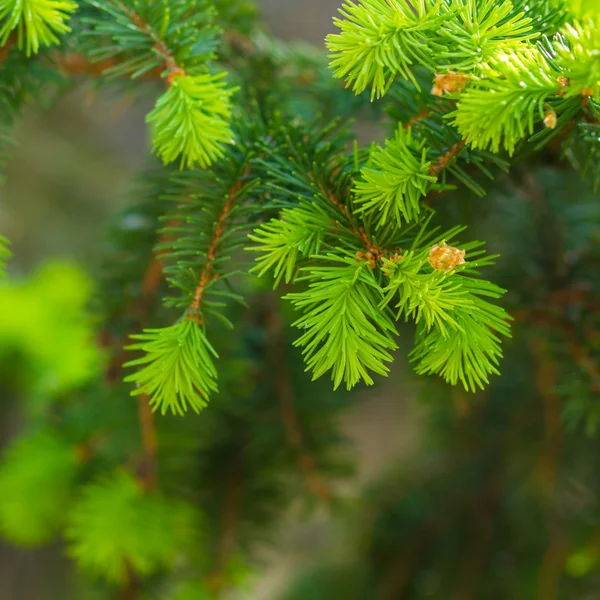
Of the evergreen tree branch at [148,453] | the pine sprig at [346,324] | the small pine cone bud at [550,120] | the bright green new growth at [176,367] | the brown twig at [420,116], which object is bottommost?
the evergreen tree branch at [148,453]

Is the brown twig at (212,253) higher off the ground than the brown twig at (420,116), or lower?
lower

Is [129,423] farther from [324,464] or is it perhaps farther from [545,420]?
[545,420]

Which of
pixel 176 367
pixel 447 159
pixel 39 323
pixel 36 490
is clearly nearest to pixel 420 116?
pixel 447 159

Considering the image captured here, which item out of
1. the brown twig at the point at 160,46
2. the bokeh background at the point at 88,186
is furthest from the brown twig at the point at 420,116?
the bokeh background at the point at 88,186

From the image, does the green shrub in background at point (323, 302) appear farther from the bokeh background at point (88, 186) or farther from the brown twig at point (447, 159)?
the bokeh background at point (88, 186)

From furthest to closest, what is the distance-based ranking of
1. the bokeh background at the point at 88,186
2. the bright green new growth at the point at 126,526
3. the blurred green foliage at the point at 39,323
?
the bokeh background at the point at 88,186 → the blurred green foliage at the point at 39,323 → the bright green new growth at the point at 126,526

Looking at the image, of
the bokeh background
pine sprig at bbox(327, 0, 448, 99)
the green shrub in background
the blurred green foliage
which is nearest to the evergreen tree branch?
the green shrub in background
